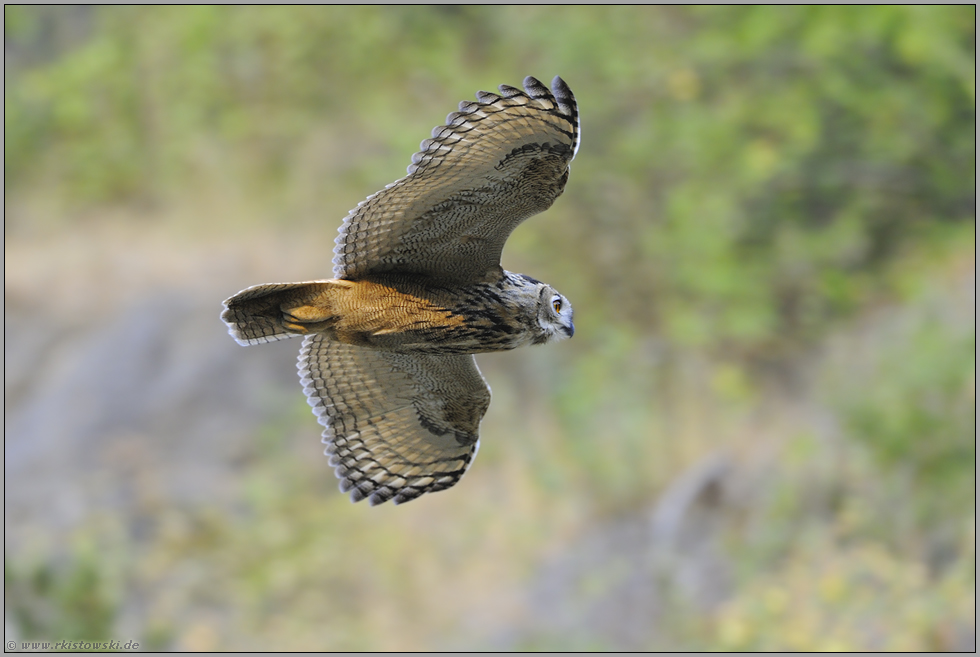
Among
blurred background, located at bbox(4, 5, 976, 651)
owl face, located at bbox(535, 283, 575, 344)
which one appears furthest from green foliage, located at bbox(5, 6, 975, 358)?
owl face, located at bbox(535, 283, 575, 344)

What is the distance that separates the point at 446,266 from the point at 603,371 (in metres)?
5.45

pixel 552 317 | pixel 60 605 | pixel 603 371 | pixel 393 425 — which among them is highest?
pixel 603 371

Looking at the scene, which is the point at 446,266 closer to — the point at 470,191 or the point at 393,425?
the point at 470,191

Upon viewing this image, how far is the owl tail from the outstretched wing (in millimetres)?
124

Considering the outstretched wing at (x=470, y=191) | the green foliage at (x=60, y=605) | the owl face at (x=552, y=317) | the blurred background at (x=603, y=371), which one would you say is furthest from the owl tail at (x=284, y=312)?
the blurred background at (x=603, y=371)

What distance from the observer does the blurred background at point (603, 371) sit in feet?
23.5

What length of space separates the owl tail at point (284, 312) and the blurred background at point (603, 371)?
439 cm

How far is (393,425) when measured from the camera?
3402mm

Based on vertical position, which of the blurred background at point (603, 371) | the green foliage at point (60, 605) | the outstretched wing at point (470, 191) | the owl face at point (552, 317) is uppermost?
the blurred background at point (603, 371)

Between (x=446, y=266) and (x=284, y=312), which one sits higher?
(x=446, y=266)

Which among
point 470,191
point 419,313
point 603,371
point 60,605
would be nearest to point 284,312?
point 419,313

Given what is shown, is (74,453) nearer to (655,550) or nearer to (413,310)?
(655,550)

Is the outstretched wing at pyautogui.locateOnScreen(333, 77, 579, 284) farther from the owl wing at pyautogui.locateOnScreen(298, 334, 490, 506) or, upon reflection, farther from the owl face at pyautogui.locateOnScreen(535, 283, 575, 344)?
the owl wing at pyautogui.locateOnScreen(298, 334, 490, 506)

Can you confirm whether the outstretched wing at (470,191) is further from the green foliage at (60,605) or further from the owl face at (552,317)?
the green foliage at (60,605)
